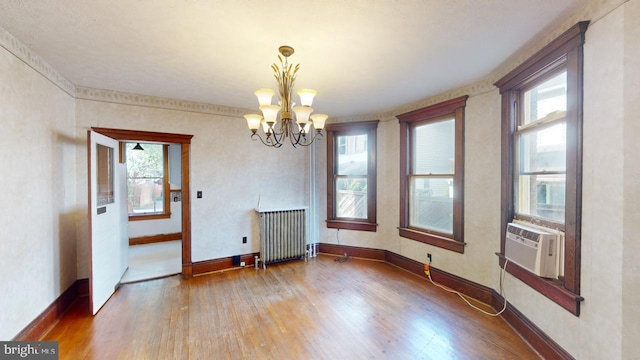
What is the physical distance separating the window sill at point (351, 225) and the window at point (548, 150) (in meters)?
2.02

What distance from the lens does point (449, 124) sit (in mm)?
3393

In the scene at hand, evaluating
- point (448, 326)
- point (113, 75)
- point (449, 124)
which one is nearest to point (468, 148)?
point (449, 124)

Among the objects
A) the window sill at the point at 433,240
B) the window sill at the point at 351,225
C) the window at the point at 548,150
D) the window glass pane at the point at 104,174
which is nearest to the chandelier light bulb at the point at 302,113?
the window at the point at 548,150

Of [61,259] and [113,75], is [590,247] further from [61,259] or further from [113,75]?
[61,259]

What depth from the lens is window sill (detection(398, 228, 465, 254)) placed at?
124 inches

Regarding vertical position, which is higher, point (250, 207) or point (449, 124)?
point (449, 124)

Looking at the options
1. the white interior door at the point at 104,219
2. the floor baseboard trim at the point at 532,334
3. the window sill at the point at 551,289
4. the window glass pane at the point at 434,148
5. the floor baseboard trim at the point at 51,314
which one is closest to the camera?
the window sill at the point at 551,289

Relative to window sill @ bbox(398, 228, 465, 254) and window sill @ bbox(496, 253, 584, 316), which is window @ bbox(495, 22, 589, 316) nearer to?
window sill @ bbox(496, 253, 584, 316)

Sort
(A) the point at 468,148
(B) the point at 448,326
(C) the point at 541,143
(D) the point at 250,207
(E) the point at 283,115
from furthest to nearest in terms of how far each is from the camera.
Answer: (D) the point at 250,207, (A) the point at 468,148, (B) the point at 448,326, (C) the point at 541,143, (E) the point at 283,115

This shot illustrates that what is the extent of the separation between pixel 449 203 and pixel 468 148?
2.59 ft

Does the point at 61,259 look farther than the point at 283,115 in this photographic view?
Yes

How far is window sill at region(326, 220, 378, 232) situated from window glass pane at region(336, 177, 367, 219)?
0.42 feet

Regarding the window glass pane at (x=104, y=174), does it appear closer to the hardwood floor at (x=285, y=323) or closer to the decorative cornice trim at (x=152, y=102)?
the decorative cornice trim at (x=152, y=102)

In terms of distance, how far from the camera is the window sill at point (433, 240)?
3160mm
